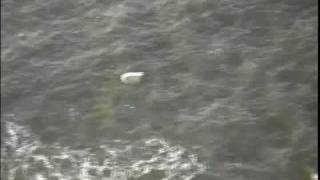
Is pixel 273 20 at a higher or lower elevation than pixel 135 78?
higher

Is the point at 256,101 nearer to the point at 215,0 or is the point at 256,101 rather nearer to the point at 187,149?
the point at 187,149

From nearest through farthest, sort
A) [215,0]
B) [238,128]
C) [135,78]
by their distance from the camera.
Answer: [238,128]
[135,78]
[215,0]

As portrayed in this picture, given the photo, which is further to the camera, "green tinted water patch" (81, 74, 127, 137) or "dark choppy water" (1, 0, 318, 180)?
"green tinted water patch" (81, 74, 127, 137)

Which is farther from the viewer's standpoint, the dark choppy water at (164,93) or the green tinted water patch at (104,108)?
the green tinted water patch at (104,108)

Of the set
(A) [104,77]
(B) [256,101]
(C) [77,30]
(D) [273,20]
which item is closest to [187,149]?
(B) [256,101]

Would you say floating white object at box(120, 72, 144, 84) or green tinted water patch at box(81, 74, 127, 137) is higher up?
floating white object at box(120, 72, 144, 84)
